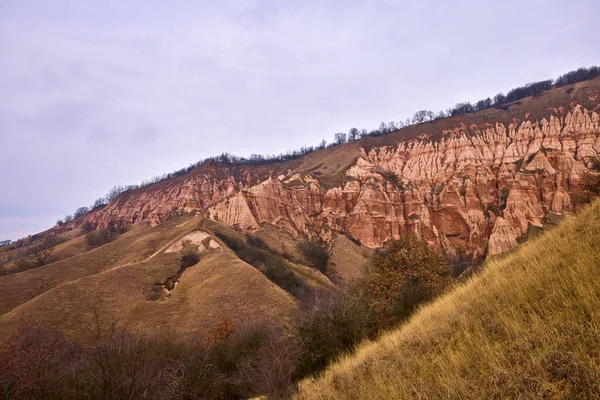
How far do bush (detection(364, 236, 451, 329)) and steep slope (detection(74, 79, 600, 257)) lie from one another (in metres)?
44.4

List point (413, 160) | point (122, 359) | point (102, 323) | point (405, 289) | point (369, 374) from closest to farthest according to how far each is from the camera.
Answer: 1. point (369, 374)
2. point (122, 359)
3. point (405, 289)
4. point (102, 323)
5. point (413, 160)

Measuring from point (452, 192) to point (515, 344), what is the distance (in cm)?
7039

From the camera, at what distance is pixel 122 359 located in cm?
643

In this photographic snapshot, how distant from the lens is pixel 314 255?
57062 mm

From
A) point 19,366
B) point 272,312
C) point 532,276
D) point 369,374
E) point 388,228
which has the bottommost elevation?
point 388,228

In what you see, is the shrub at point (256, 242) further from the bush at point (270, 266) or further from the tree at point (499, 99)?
the tree at point (499, 99)

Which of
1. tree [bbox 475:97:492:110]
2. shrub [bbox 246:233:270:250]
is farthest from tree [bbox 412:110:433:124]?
shrub [bbox 246:233:270:250]

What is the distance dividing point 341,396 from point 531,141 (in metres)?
83.2

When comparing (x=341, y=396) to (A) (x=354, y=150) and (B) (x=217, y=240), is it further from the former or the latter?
(A) (x=354, y=150)

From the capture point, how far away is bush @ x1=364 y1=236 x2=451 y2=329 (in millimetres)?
14391

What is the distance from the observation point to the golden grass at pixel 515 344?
11.0ft

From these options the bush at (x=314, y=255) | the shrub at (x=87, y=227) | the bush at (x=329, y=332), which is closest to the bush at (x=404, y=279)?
the bush at (x=329, y=332)

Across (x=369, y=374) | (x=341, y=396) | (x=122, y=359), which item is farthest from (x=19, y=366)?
(x=369, y=374)

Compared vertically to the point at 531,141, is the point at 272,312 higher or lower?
lower
